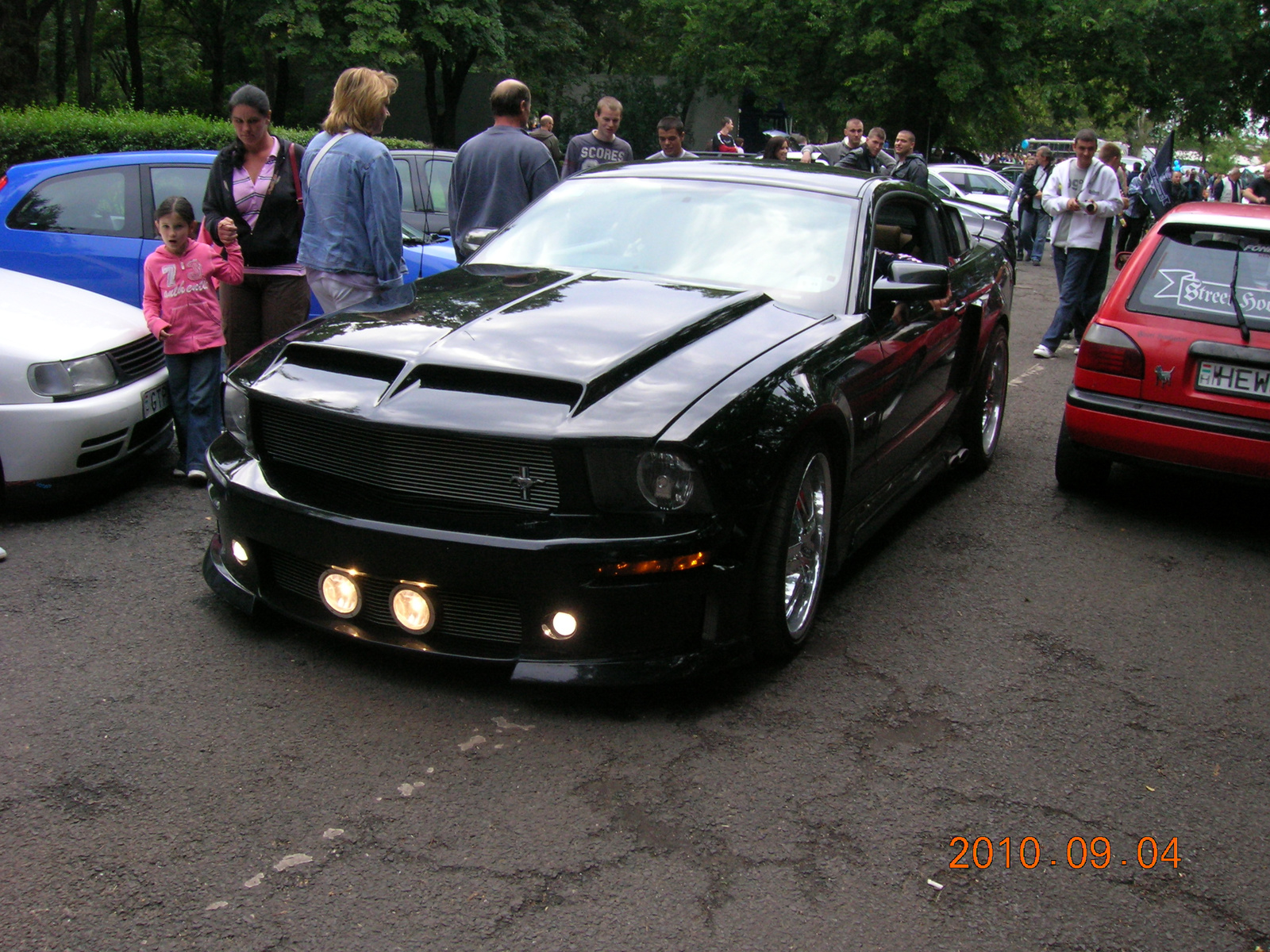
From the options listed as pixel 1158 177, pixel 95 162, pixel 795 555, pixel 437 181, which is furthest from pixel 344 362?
pixel 1158 177

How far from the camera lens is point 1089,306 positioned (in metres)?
10.2

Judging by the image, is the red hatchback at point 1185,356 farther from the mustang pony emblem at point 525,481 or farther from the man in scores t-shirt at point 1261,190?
the man in scores t-shirt at point 1261,190

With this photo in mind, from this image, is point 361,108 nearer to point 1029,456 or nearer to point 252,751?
point 252,751

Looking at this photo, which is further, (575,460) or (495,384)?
(495,384)

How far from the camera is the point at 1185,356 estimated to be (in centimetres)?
528

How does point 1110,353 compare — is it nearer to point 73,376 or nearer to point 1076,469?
point 1076,469

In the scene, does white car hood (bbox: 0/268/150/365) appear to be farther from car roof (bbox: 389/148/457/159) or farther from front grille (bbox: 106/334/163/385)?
car roof (bbox: 389/148/457/159)

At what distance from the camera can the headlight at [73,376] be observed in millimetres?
4832

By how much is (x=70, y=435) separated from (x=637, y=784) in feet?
10.5

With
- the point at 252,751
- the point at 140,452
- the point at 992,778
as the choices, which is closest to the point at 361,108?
the point at 140,452

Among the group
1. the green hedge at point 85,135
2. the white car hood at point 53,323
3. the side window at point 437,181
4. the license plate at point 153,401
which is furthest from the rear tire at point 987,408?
the green hedge at point 85,135

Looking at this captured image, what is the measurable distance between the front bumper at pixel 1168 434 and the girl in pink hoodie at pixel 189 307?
4.10 metres

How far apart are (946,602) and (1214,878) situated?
1.75m

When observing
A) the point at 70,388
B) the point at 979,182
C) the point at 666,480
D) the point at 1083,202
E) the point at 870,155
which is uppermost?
the point at 870,155
